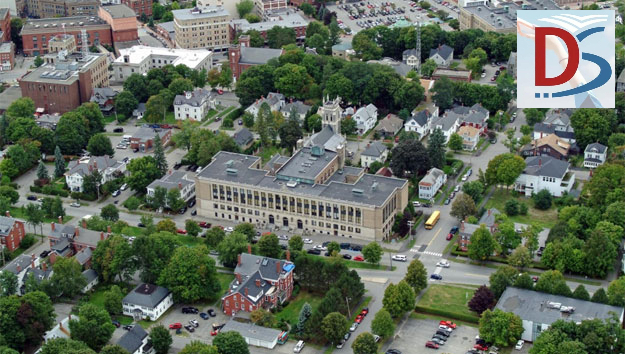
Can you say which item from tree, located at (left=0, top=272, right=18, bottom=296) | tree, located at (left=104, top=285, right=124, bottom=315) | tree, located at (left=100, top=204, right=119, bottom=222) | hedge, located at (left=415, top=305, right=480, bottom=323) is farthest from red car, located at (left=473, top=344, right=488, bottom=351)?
tree, located at (left=100, top=204, right=119, bottom=222)

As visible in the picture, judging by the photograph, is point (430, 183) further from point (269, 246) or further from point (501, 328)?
point (501, 328)

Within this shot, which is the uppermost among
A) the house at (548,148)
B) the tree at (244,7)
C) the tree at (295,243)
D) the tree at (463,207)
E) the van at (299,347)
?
the tree at (244,7)

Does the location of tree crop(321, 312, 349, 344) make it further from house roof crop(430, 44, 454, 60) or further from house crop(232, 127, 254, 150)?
house roof crop(430, 44, 454, 60)

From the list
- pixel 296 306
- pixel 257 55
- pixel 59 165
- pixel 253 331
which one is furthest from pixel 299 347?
pixel 257 55

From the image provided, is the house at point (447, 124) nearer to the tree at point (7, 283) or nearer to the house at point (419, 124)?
the house at point (419, 124)

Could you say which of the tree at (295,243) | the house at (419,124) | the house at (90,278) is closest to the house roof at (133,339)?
the house at (90,278)
